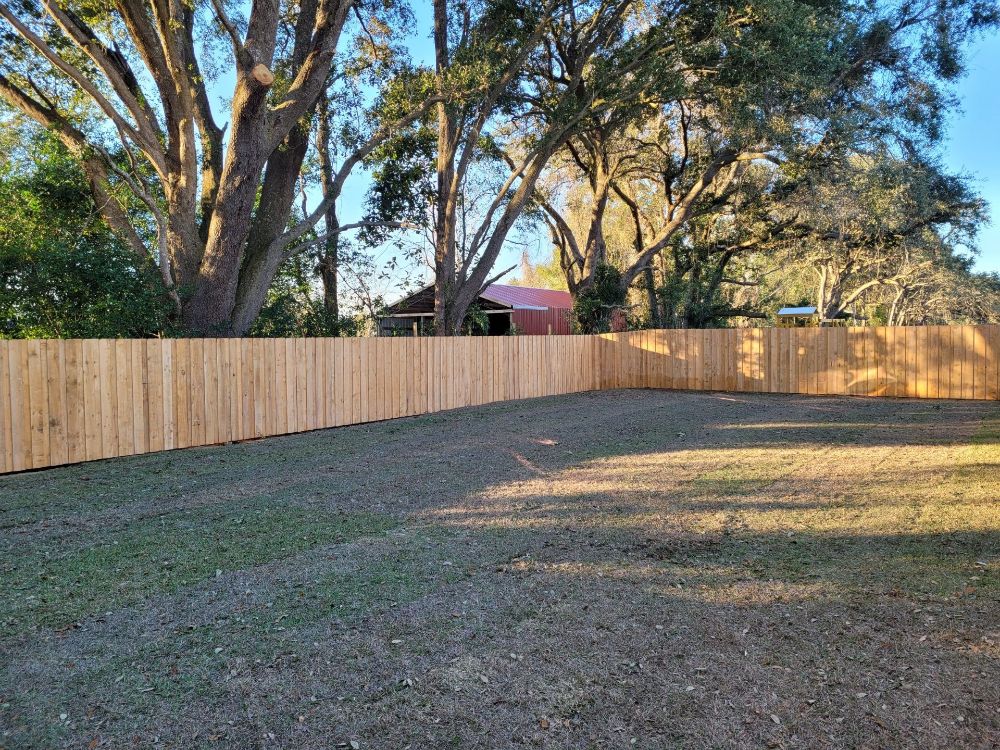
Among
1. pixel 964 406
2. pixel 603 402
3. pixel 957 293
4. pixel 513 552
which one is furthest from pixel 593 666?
pixel 957 293

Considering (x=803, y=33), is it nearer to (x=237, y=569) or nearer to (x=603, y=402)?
(x=603, y=402)

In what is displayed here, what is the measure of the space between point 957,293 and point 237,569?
27.8 meters

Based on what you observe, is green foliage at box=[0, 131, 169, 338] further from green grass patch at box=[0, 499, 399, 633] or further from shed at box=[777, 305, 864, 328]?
shed at box=[777, 305, 864, 328]

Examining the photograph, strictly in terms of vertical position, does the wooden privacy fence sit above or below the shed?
below

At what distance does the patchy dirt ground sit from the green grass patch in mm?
24

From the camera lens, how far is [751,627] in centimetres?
317

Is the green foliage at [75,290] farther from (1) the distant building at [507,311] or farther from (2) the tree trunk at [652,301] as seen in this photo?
(2) the tree trunk at [652,301]

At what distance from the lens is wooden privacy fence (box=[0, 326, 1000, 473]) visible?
731 cm

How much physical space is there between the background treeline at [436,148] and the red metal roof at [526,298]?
15.8ft

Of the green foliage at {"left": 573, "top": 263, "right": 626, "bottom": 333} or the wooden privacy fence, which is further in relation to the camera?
the green foliage at {"left": 573, "top": 263, "right": 626, "bottom": 333}

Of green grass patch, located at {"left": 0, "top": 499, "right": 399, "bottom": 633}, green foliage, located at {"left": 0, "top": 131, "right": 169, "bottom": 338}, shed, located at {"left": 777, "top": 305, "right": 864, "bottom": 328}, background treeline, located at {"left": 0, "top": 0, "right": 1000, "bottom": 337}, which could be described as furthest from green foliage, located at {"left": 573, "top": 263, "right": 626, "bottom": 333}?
green grass patch, located at {"left": 0, "top": 499, "right": 399, "bottom": 633}

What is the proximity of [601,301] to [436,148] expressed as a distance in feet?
21.6

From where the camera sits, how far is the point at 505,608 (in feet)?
11.2

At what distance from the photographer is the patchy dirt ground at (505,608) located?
247 centimetres
